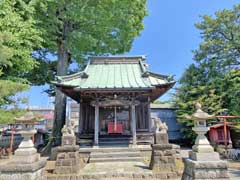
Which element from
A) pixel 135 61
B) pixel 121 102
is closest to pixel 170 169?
pixel 121 102

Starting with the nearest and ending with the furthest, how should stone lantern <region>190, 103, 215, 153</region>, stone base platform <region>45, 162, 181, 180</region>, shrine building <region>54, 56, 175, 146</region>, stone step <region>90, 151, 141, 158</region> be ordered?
stone lantern <region>190, 103, 215, 153</region>
stone base platform <region>45, 162, 181, 180</region>
stone step <region>90, 151, 141, 158</region>
shrine building <region>54, 56, 175, 146</region>

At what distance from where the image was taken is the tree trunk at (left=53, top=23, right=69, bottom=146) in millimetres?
14320

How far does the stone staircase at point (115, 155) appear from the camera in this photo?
9.79m

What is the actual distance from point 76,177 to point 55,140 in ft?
22.9

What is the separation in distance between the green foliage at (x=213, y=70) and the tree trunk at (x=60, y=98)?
8.67 metres

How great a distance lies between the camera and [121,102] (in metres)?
11.6

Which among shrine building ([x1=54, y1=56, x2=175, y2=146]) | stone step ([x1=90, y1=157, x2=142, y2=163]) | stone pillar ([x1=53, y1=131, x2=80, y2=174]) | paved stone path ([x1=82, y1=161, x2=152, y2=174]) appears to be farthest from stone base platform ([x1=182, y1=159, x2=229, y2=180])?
shrine building ([x1=54, y1=56, x2=175, y2=146])

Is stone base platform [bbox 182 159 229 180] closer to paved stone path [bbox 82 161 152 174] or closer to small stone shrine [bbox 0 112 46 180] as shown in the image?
paved stone path [bbox 82 161 152 174]

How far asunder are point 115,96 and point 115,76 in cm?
143

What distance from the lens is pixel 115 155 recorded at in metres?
10.0

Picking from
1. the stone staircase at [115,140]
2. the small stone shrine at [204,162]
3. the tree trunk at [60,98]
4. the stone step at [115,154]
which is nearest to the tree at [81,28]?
the tree trunk at [60,98]

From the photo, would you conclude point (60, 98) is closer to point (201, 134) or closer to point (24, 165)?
point (24, 165)

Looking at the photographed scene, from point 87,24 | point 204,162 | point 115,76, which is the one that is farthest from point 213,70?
point 204,162

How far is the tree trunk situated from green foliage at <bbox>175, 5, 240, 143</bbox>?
8674mm
